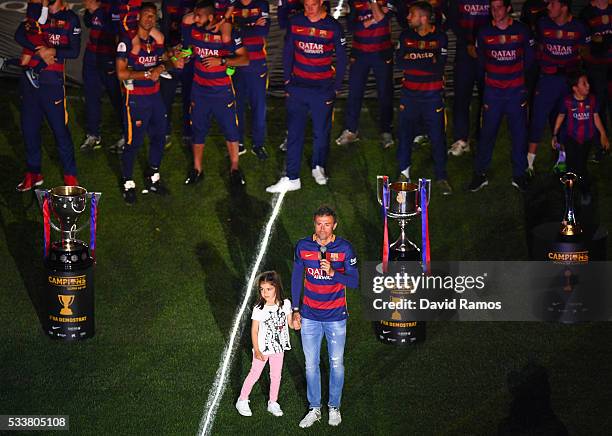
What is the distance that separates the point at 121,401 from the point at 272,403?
1.26m

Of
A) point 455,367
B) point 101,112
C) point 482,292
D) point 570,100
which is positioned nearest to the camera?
point 455,367

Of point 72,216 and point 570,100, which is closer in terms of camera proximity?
point 72,216

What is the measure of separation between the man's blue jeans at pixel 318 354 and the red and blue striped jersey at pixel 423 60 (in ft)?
15.4

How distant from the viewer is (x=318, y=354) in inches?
418

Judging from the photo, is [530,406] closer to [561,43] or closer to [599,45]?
[561,43]

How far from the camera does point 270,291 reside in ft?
33.8

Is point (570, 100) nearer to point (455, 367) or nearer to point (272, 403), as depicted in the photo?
point (455, 367)

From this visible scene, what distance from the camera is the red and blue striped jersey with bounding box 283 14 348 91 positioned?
14.5m

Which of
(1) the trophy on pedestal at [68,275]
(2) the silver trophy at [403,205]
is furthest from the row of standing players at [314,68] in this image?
(2) the silver trophy at [403,205]

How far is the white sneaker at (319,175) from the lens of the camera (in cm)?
1520

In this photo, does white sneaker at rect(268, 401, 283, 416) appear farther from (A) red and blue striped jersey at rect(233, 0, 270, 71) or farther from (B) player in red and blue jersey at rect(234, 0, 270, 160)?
(A) red and blue striped jersey at rect(233, 0, 270, 71)

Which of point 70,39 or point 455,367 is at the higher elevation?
point 70,39

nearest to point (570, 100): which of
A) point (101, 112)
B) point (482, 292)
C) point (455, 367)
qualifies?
point (482, 292)

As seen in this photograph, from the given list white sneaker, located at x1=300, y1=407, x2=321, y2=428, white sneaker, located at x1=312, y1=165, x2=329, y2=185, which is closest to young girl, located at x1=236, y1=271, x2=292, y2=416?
white sneaker, located at x1=300, y1=407, x2=321, y2=428
